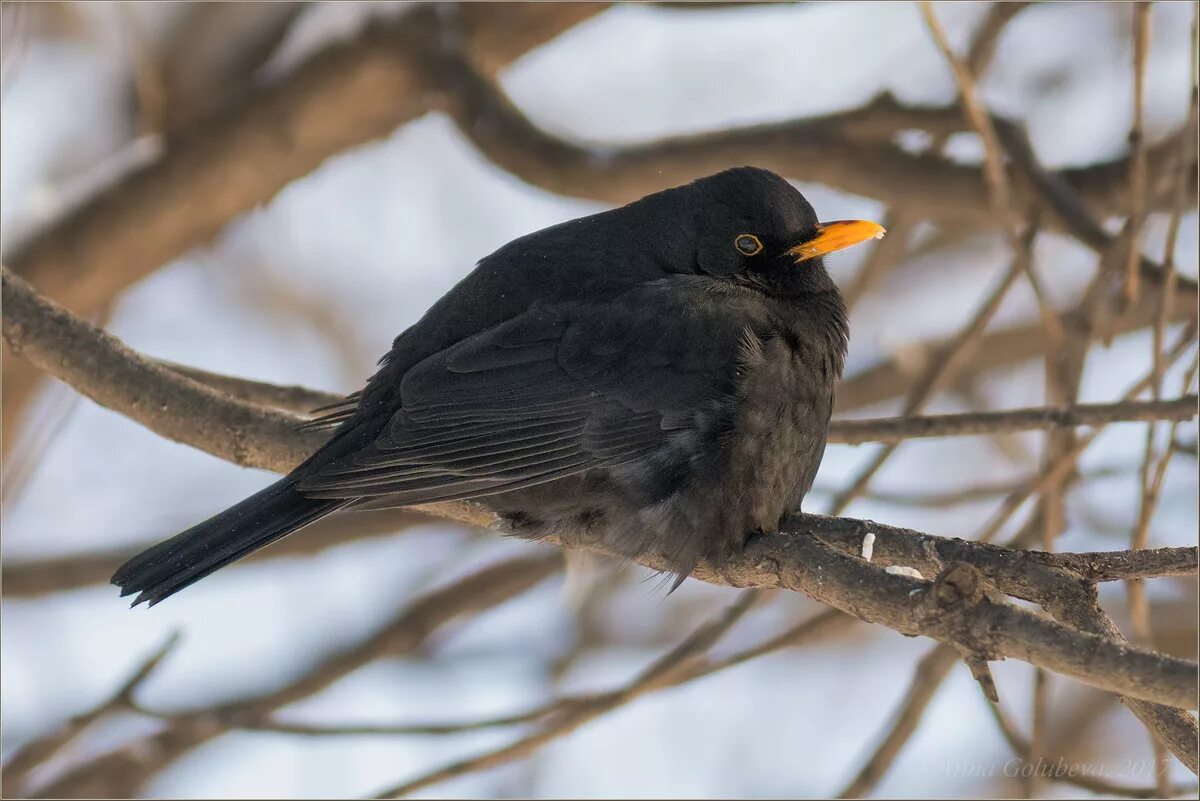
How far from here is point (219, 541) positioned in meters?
3.84

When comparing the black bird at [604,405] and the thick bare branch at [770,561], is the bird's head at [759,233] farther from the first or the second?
the thick bare branch at [770,561]

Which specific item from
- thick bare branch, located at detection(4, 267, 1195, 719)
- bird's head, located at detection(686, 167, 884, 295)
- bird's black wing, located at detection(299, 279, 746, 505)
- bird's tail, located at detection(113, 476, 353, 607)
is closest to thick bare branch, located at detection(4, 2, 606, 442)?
thick bare branch, located at detection(4, 267, 1195, 719)

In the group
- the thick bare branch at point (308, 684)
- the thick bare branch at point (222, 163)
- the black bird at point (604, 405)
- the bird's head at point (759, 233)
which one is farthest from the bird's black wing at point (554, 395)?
the thick bare branch at point (222, 163)

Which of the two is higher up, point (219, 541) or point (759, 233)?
point (759, 233)

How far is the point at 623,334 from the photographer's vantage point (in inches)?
167

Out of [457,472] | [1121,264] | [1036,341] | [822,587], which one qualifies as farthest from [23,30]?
[1036,341]

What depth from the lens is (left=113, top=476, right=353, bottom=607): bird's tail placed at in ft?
12.4

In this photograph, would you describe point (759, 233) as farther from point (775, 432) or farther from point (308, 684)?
point (308, 684)

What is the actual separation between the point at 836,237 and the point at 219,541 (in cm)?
226

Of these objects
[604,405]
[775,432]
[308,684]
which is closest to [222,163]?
[308,684]

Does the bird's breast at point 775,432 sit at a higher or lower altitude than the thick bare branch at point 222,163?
lower

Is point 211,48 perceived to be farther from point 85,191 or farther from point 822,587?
point 822,587

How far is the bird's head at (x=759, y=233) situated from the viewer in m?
4.59

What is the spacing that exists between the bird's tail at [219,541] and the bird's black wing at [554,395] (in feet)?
0.31
